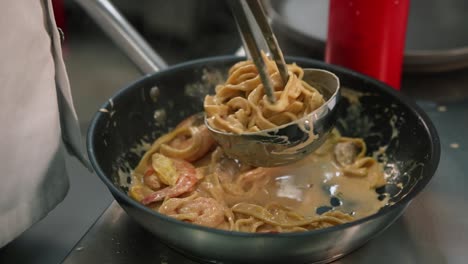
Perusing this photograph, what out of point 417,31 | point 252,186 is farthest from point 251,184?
point 417,31

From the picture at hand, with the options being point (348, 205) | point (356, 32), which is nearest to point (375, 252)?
point (348, 205)

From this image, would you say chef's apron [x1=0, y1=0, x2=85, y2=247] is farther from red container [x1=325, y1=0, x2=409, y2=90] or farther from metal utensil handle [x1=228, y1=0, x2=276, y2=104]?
red container [x1=325, y1=0, x2=409, y2=90]

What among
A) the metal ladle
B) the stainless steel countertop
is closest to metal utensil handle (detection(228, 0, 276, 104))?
the metal ladle

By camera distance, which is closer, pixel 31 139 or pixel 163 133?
pixel 31 139

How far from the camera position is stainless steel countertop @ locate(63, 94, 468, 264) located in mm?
860

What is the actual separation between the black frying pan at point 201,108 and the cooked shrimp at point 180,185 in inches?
2.4

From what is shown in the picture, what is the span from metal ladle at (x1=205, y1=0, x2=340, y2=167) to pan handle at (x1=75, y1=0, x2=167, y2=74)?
0.26 m

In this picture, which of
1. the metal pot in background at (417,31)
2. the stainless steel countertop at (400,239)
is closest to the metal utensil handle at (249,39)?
the stainless steel countertop at (400,239)

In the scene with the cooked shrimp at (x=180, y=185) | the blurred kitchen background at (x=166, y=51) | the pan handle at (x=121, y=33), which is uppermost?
the pan handle at (x=121, y=33)

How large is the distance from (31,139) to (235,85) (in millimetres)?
343

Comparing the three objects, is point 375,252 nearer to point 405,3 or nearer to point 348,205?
point 348,205

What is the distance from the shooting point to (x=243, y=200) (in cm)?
96

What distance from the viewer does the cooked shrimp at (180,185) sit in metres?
0.94

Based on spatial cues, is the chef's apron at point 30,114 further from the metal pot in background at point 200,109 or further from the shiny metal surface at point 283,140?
the shiny metal surface at point 283,140
